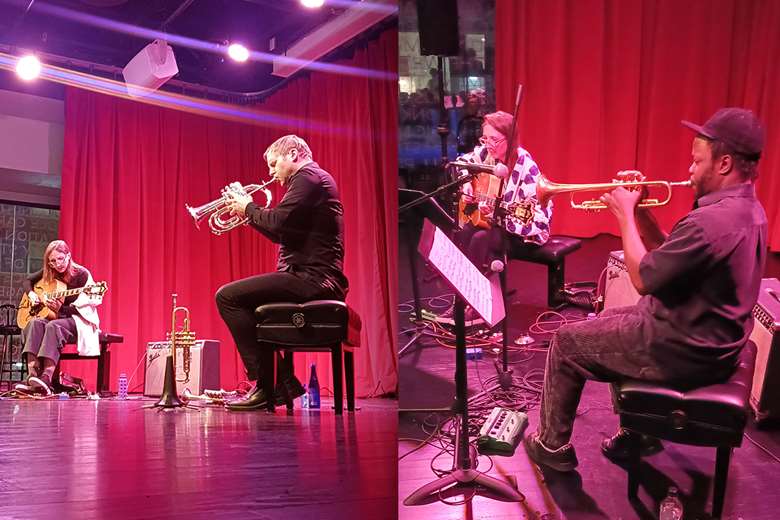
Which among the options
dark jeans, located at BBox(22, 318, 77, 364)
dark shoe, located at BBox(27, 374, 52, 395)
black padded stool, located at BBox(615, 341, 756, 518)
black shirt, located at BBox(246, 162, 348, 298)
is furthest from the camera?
dark jeans, located at BBox(22, 318, 77, 364)

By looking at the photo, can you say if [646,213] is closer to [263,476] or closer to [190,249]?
[263,476]

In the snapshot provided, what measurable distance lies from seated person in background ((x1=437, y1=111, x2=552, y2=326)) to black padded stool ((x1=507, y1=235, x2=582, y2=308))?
0.7 inches

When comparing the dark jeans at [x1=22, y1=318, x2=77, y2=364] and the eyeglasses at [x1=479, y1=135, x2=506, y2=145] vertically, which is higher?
the eyeglasses at [x1=479, y1=135, x2=506, y2=145]

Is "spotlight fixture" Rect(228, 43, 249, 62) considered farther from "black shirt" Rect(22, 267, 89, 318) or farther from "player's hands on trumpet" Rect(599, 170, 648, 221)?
"player's hands on trumpet" Rect(599, 170, 648, 221)

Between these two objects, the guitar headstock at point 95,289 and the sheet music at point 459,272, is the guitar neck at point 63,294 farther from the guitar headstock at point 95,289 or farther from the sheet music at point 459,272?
the sheet music at point 459,272

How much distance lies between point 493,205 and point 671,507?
826mm

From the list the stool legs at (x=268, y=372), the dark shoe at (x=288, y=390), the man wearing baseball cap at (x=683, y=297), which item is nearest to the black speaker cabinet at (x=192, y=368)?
the dark shoe at (x=288, y=390)

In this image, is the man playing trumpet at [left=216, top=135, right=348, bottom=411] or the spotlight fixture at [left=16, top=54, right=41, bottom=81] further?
the spotlight fixture at [left=16, top=54, right=41, bottom=81]

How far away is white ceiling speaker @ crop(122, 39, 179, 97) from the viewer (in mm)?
6621

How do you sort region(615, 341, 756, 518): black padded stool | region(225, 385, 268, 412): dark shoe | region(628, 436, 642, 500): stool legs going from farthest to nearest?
1. region(225, 385, 268, 412): dark shoe
2. region(628, 436, 642, 500): stool legs
3. region(615, 341, 756, 518): black padded stool

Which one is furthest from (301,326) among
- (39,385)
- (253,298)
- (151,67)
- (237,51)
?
(151,67)

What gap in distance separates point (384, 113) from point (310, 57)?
3.40 ft

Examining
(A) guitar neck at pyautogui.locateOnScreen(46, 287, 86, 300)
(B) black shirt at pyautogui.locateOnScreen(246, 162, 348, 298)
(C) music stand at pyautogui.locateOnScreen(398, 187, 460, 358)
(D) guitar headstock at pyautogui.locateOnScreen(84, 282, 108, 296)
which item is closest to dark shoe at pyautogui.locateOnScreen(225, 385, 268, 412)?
(B) black shirt at pyautogui.locateOnScreen(246, 162, 348, 298)

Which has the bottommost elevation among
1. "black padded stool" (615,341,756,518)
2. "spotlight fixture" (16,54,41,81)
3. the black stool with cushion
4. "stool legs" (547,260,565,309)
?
the black stool with cushion
